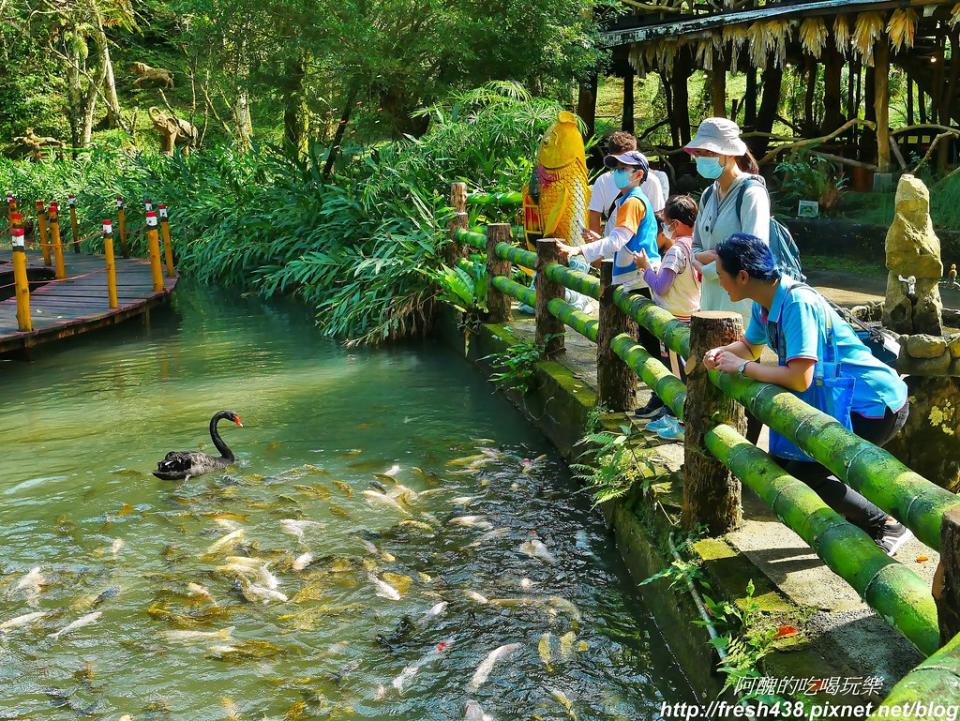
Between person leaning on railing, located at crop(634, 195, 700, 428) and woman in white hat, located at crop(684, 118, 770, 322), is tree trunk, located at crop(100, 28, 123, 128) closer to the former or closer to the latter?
person leaning on railing, located at crop(634, 195, 700, 428)

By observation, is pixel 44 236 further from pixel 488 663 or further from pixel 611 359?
pixel 488 663


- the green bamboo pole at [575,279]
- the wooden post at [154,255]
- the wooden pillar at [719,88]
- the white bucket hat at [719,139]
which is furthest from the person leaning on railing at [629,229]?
the wooden pillar at [719,88]

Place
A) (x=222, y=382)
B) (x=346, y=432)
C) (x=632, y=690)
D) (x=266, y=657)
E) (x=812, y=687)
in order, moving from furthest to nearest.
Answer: (x=222, y=382) → (x=346, y=432) → (x=266, y=657) → (x=632, y=690) → (x=812, y=687)

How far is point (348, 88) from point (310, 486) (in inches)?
438

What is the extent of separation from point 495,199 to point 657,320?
278 inches

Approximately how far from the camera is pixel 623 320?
21.3 feet

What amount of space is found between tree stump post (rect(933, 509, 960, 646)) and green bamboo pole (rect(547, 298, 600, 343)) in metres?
4.36

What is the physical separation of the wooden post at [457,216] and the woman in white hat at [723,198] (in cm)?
623

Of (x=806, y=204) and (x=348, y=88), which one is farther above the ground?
(x=348, y=88)

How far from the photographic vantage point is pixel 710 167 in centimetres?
524

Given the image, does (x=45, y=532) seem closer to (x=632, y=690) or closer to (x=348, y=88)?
(x=632, y=690)

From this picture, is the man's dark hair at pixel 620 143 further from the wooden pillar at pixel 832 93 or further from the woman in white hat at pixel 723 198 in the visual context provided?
the wooden pillar at pixel 832 93

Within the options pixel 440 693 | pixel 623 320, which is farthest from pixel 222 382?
pixel 440 693

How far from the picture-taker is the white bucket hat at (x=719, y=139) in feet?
16.6
